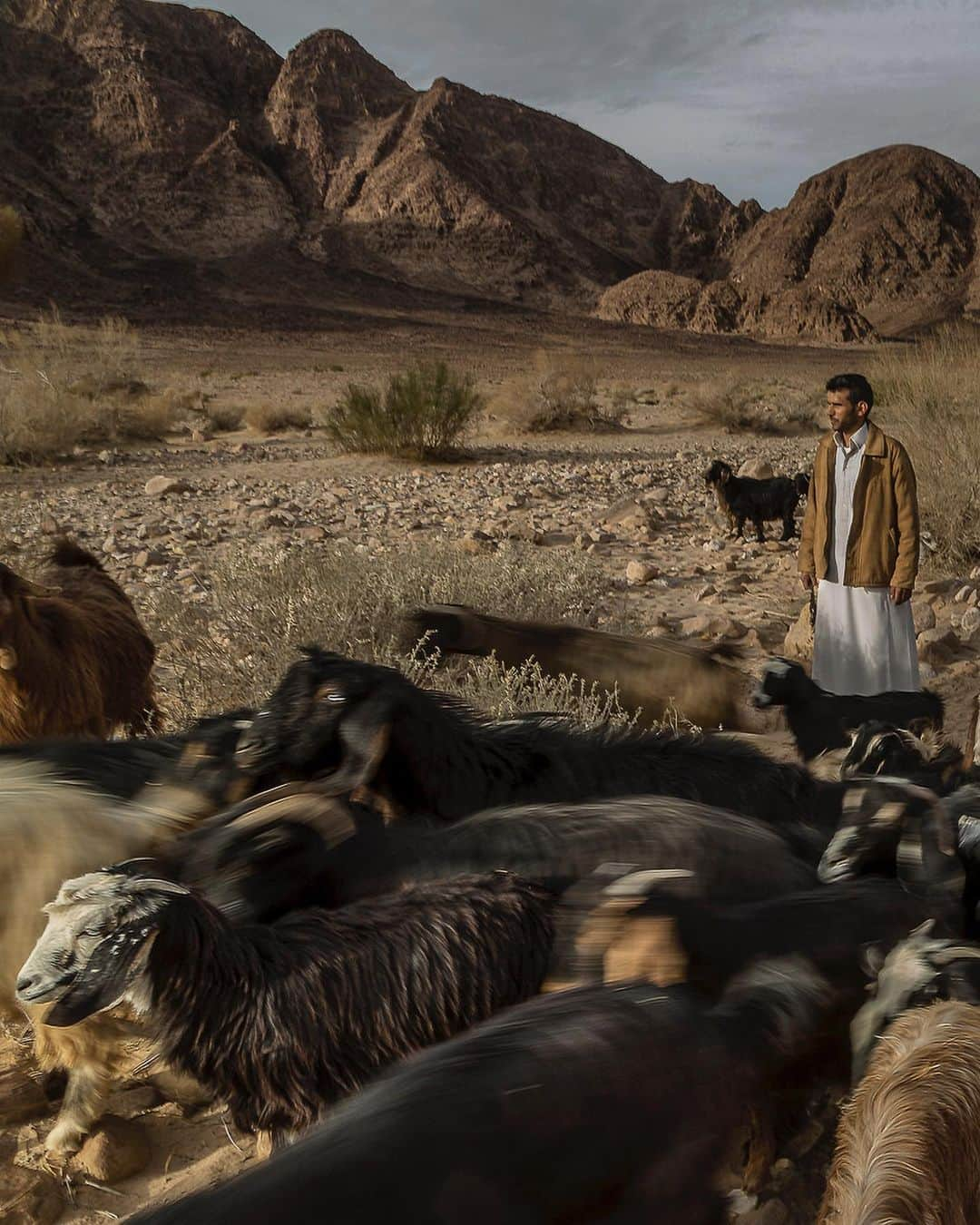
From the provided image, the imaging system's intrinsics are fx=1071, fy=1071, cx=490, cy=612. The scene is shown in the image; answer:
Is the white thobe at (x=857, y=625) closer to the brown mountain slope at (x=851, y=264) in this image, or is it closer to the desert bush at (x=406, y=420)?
the desert bush at (x=406, y=420)

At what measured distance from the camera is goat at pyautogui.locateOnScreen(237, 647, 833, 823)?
265 cm

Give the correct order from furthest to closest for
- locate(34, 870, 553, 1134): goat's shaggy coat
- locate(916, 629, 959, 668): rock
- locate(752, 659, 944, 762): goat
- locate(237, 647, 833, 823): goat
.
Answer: locate(916, 629, 959, 668): rock → locate(752, 659, 944, 762): goat → locate(237, 647, 833, 823): goat → locate(34, 870, 553, 1134): goat's shaggy coat

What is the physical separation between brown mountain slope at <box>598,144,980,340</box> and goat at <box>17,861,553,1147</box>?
67.8 meters

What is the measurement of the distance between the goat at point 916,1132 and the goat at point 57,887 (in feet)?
4.61

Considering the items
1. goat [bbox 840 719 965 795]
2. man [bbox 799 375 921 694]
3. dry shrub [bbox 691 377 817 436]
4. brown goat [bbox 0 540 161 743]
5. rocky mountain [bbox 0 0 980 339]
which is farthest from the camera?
rocky mountain [bbox 0 0 980 339]

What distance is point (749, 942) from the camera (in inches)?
75.4

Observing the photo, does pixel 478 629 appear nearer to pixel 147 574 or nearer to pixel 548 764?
pixel 548 764

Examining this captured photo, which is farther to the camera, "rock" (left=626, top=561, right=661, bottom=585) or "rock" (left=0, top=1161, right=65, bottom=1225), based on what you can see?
"rock" (left=626, top=561, right=661, bottom=585)

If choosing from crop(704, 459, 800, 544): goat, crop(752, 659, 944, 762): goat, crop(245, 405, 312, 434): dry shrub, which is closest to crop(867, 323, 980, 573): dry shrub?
crop(704, 459, 800, 544): goat

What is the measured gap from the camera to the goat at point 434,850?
2.16m

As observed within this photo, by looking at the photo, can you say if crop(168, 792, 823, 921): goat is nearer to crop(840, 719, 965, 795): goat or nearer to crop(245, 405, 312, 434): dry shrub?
crop(840, 719, 965, 795): goat

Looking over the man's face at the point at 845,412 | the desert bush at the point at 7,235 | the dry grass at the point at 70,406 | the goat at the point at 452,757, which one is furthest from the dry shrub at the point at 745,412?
the desert bush at the point at 7,235

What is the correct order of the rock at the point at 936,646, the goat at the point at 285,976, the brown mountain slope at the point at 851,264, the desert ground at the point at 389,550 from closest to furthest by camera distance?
the goat at the point at 285,976 < the desert ground at the point at 389,550 < the rock at the point at 936,646 < the brown mountain slope at the point at 851,264

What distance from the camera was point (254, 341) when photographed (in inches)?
1827
